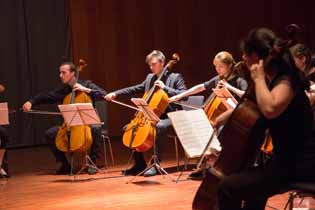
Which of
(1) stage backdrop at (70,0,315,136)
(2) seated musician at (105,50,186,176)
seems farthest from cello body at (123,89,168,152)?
(1) stage backdrop at (70,0,315,136)

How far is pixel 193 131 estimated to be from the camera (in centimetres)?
432

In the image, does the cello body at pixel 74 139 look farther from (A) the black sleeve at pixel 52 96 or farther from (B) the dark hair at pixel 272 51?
(B) the dark hair at pixel 272 51

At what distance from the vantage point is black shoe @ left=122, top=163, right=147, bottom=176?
6.05 metres

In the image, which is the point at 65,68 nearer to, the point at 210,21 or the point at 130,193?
the point at 130,193

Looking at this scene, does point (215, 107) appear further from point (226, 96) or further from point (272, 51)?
point (272, 51)

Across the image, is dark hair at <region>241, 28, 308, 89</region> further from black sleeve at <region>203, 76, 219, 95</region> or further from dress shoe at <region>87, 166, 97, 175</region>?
dress shoe at <region>87, 166, 97, 175</region>

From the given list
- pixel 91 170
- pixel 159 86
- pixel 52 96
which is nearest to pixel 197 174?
pixel 159 86

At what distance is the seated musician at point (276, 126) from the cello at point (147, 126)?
2881mm

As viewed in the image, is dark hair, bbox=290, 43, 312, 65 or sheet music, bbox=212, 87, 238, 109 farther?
sheet music, bbox=212, 87, 238, 109

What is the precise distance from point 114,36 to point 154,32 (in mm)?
672

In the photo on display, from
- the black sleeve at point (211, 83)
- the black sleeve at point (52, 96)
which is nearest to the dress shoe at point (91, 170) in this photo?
the black sleeve at point (52, 96)

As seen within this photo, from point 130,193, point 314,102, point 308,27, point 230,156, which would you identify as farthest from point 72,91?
point 308,27

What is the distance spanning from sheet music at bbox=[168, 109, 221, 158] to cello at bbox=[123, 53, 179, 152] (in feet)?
4.03

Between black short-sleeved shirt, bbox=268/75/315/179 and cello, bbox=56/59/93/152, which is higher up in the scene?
black short-sleeved shirt, bbox=268/75/315/179
